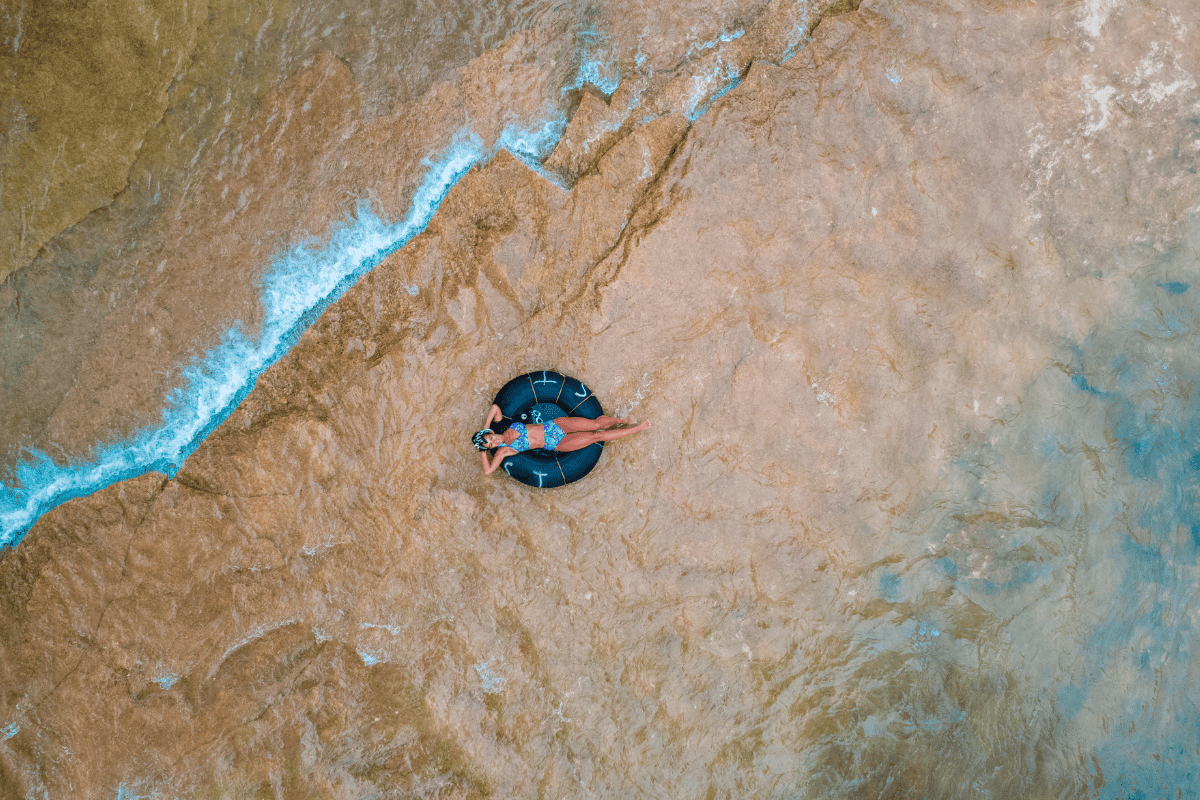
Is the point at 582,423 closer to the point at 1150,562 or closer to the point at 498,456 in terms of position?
the point at 498,456

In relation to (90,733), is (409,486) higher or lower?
higher

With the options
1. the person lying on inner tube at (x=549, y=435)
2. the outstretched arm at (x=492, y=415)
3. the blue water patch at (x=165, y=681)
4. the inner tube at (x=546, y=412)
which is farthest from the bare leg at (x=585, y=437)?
the blue water patch at (x=165, y=681)

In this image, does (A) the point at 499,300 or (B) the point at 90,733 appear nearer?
(B) the point at 90,733

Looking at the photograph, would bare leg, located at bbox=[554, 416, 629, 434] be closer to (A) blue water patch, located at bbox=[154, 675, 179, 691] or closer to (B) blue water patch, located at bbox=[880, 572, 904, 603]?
(B) blue water patch, located at bbox=[880, 572, 904, 603]

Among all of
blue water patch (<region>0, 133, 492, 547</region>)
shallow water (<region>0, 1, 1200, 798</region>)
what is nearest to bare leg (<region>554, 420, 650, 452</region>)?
shallow water (<region>0, 1, 1200, 798</region>)

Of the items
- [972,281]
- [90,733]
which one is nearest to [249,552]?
[90,733]

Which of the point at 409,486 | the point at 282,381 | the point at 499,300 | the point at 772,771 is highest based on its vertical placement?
the point at 282,381

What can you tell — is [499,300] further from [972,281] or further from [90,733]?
[90,733]
